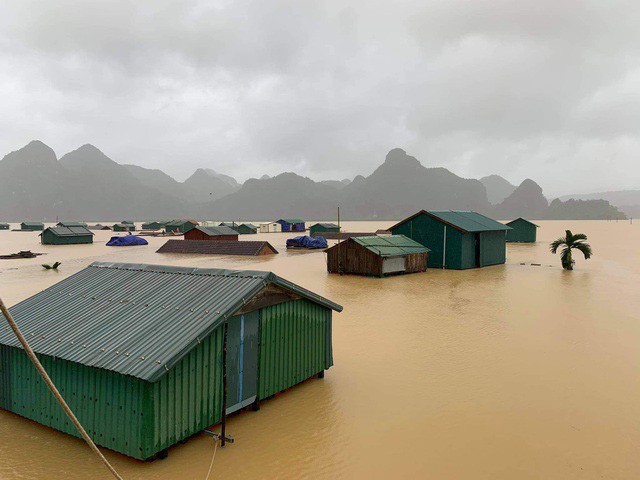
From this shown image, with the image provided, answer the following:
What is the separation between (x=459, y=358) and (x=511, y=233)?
72.2 m

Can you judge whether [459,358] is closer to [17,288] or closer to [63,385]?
[63,385]

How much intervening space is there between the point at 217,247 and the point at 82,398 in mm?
52020

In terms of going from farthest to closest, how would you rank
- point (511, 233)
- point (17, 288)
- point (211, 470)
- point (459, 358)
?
point (511, 233) → point (17, 288) → point (459, 358) → point (211, 470)

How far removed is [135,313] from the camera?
10688 mm

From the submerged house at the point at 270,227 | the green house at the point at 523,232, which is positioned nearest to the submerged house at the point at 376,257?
the green house at the point at 523,232

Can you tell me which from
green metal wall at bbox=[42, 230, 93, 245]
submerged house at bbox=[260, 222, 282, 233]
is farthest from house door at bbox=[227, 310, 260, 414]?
submerged house at bbox=[260, 222, 282, 233]

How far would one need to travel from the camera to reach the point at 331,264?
39.0m

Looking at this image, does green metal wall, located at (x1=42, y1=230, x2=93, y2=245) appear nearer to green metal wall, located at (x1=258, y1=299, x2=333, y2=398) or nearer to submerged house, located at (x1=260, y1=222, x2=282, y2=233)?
submerged house, located at (x1=260, y1=222, x2=282, y2=233)

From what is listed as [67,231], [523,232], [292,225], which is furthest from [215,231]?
[292,225]

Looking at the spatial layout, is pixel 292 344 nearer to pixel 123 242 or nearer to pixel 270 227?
pixel 123 242

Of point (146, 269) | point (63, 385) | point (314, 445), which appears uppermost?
point (146, 269)

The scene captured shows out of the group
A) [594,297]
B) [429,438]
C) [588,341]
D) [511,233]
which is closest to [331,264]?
[594,297]

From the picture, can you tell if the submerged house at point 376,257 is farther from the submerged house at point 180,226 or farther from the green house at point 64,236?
the submerged house at point 180,226

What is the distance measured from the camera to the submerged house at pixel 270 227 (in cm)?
13388
